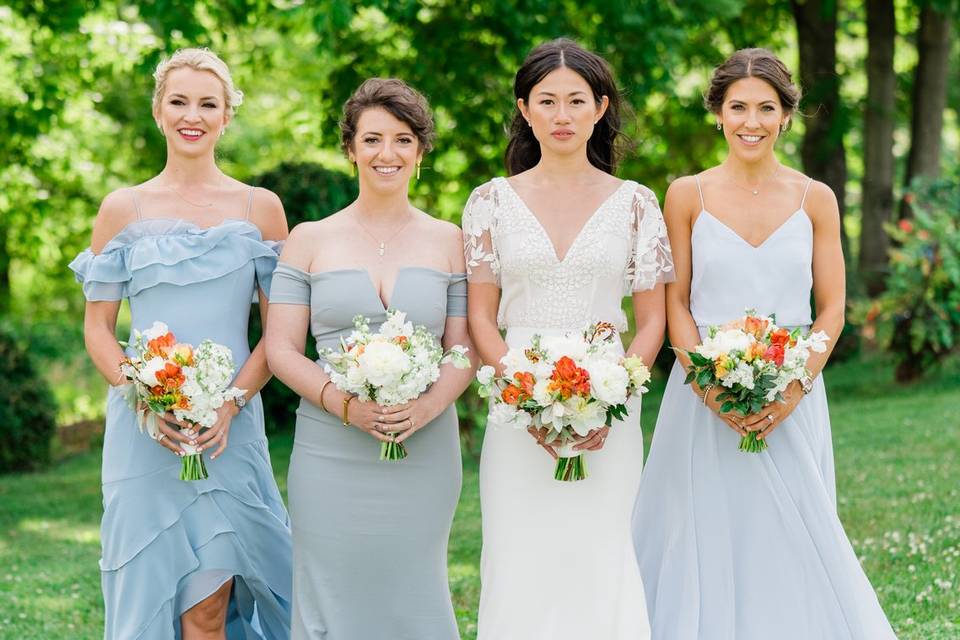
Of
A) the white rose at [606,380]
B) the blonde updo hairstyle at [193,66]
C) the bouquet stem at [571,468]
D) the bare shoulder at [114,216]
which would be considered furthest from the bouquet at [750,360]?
the bare shoulder at [114,216]

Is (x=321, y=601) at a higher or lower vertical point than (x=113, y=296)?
lower

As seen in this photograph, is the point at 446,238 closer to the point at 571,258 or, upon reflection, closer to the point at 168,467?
the point at 571,258

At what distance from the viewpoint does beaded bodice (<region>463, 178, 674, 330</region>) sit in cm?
488

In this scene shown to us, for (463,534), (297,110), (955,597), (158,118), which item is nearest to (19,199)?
(297,110)

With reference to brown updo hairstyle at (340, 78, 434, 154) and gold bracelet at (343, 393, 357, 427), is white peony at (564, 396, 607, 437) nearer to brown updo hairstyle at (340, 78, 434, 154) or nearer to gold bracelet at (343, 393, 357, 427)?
gold bracelet at (343, 393, 357, 427)

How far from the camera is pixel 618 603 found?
4.88 meters

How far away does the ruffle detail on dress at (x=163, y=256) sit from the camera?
16.4 feet

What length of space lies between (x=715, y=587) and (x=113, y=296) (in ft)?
9.15

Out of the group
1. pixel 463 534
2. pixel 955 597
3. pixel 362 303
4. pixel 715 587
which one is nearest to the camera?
pixel 362 303

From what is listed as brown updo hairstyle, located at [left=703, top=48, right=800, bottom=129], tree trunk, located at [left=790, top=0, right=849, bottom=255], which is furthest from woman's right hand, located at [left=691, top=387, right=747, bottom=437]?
tree trunk, located at [left=790, top=0, right=849, bottom=255]

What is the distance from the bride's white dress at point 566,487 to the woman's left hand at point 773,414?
1.54 feet

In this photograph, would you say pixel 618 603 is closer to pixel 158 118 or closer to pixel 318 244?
pixel 318 244

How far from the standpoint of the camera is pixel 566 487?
4895mm

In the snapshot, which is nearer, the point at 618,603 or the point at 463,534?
the point at 618,603
